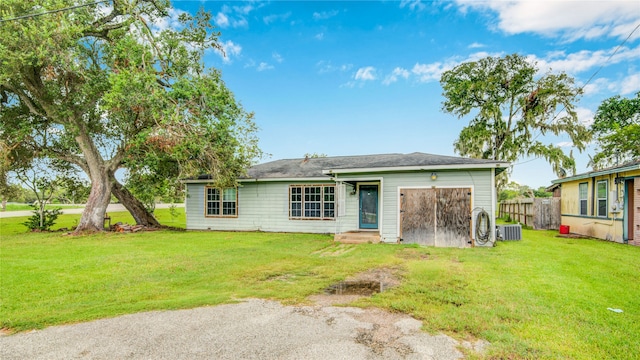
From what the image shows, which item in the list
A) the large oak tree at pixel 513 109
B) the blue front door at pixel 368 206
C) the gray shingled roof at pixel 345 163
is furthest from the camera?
the large oak tree at pixel 513 109

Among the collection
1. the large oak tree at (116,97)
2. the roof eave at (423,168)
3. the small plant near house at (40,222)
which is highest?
the large oak tree at (116,97)

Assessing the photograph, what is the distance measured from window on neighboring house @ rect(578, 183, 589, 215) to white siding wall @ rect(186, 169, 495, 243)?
279 inches

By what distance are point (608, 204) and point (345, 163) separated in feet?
32.5

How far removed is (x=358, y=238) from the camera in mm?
10992

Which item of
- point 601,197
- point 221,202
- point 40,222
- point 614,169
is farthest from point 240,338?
point 40,222

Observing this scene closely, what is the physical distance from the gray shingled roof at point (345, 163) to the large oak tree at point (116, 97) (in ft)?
4.60

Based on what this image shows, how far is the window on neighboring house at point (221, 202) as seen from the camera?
14.9 meters

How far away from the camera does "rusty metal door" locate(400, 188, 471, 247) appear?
10.1m

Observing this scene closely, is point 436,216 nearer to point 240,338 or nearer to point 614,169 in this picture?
point 614,169

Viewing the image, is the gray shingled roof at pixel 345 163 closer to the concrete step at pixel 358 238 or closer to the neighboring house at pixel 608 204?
the concrete step at pixel 358 238

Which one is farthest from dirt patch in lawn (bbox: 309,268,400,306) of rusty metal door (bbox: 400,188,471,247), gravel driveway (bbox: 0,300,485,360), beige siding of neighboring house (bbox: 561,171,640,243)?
beige siding of neighboring house (bbox: 561,171,640,243)

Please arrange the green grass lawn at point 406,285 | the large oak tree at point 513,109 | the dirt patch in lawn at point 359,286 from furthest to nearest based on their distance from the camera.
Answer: the large oak tree at point 513,109 → the dirt patch in lawn at point 359,286 → the green grass lawn at point 406,285

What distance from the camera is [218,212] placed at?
15.1m

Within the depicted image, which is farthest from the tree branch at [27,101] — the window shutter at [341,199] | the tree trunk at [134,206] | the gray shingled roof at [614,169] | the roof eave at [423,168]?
the gray shingled roof at [614,169]
